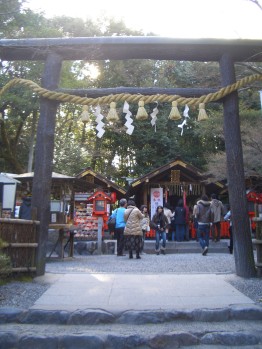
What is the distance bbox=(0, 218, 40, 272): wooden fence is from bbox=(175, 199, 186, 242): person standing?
34.3ft

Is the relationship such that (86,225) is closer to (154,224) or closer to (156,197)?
(156,197)

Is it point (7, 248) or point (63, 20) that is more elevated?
point (63, 20)

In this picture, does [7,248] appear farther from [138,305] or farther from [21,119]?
[21,119]

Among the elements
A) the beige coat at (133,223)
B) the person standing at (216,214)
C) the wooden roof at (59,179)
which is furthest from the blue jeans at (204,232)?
the wooden roof at (59,179)

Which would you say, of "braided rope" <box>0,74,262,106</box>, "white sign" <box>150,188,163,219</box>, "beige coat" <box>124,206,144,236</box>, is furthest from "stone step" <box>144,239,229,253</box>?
"braided rope" <box>0,74,262,106</box>

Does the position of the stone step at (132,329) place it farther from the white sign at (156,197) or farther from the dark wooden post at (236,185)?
the white sign at (156,197)

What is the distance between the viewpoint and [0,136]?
23031mm

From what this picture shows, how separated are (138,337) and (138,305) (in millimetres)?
904

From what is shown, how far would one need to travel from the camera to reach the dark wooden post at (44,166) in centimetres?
728

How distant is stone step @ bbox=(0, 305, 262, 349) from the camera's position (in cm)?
418

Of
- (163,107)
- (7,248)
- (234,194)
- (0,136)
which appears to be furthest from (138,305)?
(163,107)

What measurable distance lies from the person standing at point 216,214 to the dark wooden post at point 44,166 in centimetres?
939

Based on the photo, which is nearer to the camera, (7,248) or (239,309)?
(239,309)

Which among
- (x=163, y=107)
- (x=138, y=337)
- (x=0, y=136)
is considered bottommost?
(x=138, y=337)
